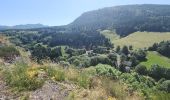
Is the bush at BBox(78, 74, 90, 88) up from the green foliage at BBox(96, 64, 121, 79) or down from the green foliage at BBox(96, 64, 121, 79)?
up

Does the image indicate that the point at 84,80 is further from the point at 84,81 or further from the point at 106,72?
the point at 106,72

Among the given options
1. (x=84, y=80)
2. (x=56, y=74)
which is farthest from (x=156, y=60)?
(x=84, y=80)

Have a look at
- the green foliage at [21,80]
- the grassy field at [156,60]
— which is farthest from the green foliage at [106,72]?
the grassy field at [156,60]

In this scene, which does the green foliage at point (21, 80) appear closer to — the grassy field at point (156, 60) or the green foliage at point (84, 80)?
the green foliage at point (84, 80)

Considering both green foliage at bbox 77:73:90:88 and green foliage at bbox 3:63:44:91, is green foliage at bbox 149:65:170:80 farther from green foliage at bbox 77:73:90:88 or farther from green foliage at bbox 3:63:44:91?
green foliage at bbox 3:63:44:91

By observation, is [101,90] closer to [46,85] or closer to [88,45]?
[46,85]

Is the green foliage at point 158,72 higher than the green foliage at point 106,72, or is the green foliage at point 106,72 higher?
the green foliage at point 106,72

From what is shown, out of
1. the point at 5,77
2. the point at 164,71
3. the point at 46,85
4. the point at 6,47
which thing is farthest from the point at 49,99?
the point at 164,71

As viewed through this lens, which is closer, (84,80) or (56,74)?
(84,80)

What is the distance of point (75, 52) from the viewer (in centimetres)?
13100

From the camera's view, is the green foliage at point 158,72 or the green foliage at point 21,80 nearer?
the green foliage at point 21,80

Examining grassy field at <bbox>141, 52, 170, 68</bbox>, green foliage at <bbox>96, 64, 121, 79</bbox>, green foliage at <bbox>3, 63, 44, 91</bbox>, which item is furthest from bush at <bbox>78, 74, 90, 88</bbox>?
grassy field at <bbox>141, 52, 170, 68</bbox>

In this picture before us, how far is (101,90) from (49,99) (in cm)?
152

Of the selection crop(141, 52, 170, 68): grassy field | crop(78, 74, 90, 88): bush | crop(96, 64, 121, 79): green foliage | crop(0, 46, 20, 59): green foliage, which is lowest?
crop(141, 52, 170, 68): grassy field
